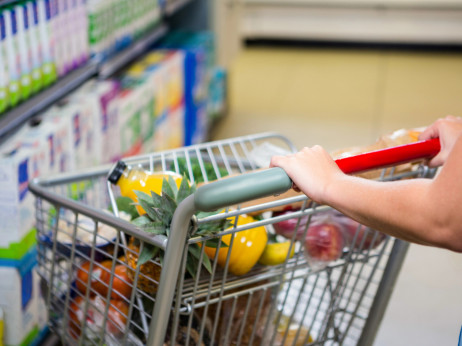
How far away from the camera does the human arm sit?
2.90 ft

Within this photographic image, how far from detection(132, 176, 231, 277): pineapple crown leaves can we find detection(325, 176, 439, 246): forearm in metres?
0.27

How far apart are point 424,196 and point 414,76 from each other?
5.19 metres

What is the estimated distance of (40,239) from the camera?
57.3 inches

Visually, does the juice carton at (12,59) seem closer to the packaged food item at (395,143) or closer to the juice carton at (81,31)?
the juice carton at (81,31)

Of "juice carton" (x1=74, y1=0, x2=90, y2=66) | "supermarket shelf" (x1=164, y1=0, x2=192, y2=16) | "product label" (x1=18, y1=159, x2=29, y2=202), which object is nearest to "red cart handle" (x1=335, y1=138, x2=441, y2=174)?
"product label" (x1=18, y1=159, x2=29, y2=202)

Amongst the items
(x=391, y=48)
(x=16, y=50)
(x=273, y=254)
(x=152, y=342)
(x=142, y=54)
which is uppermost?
(x=391, y=48)

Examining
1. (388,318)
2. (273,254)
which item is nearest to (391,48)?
(388,318)

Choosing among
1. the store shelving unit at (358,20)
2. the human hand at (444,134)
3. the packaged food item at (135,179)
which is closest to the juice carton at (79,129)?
the packaged food item at (135,179)

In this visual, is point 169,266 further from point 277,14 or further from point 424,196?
point 277,14

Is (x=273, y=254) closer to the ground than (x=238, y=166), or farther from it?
closer to the ground

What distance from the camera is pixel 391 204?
0.93 m

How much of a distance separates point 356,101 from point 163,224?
425cm

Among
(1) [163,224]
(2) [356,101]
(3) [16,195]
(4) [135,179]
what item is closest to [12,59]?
(3) [16,195]

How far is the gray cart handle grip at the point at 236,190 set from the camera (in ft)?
3.08
